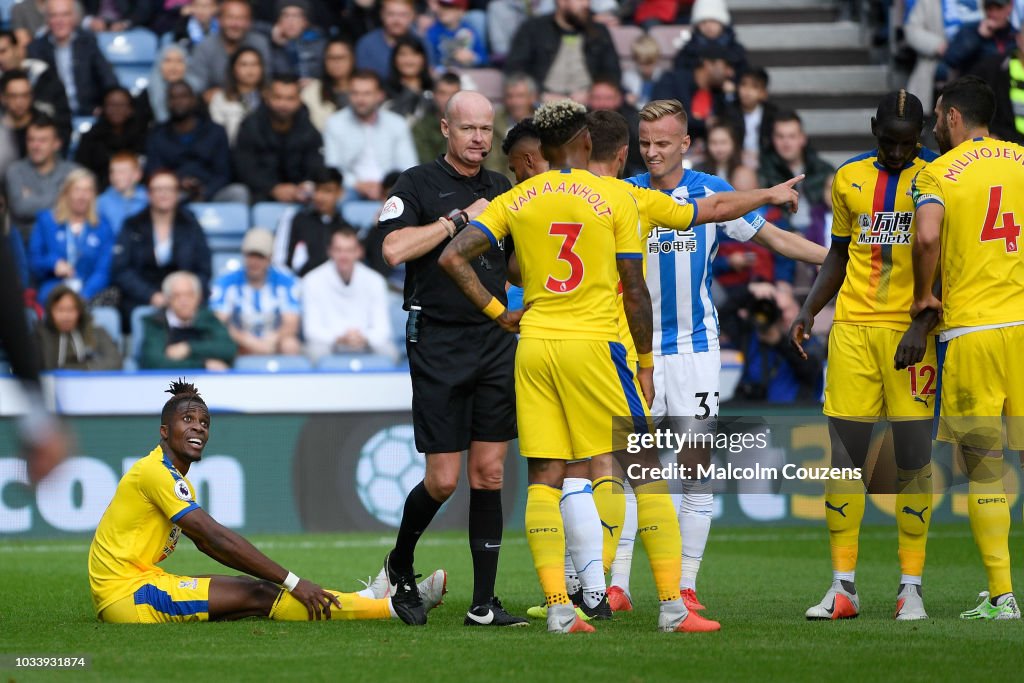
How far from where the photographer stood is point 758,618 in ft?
24.2

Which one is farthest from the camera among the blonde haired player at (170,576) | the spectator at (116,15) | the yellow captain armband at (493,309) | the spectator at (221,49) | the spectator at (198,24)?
the spectator at (116,15)

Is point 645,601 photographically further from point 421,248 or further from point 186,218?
point 186,218

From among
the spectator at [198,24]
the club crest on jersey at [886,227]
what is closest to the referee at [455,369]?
the club crest on jersey at [886,227]

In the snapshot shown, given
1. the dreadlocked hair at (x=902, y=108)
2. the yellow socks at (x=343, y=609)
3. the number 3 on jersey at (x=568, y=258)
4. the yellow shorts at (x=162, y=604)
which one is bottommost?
the yellow socks at (x=343, y=609)

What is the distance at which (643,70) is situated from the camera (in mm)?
16391

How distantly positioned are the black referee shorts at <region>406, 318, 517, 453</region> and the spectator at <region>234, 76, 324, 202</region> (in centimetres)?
782

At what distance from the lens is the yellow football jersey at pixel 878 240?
24.0ft

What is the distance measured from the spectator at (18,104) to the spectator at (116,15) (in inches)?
73.0

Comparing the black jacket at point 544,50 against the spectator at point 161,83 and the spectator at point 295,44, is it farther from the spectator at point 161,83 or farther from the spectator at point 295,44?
the spectator at point 161,83

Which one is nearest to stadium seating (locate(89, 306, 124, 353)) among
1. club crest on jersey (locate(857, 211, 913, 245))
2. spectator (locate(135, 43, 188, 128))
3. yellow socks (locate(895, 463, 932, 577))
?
spectator (locate(135, 43, 188, 128))

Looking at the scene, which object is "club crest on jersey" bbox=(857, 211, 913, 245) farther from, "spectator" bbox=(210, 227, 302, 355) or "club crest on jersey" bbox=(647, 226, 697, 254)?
"spectator" bbox=(210, 227, 302, 355)

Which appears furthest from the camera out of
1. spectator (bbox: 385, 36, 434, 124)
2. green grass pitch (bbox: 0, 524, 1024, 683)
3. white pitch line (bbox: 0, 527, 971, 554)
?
spectator (bbox: 385, 36, 434, 124)

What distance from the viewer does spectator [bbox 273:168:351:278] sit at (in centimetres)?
1398

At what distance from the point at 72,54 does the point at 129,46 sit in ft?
2.70
